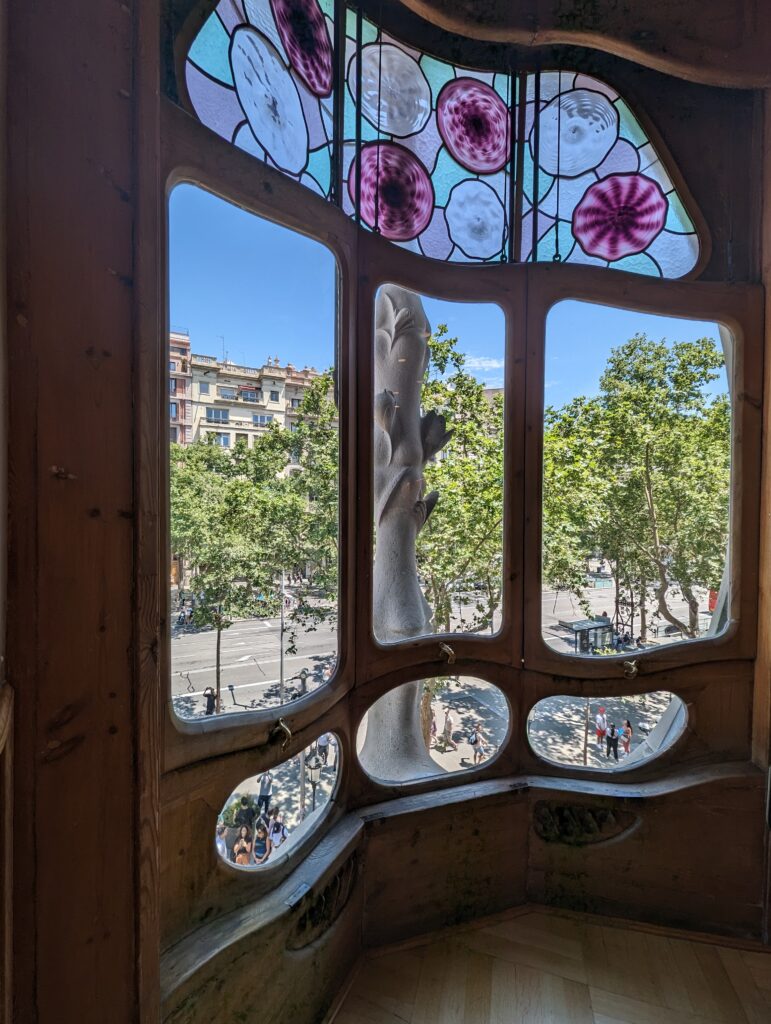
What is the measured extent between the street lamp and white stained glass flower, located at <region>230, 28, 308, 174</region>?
5.41ft

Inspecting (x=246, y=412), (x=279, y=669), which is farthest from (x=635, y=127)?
(x=279, y=669)

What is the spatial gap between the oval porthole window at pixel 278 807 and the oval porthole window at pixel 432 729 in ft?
0.55

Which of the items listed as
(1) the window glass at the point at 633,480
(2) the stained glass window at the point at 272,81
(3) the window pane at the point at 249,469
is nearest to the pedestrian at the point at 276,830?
(3) the window pane at the point at 249,469

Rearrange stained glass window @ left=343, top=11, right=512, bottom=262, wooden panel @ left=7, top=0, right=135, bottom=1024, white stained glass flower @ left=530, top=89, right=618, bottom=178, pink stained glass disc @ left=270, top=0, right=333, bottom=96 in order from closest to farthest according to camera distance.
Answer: wooden panel @ left=7, top=0, right=135, bottom=1024 < pink stained glass disc @ left=270, top=0, right=333, bottom=96 < stained glass window @ left=343, top=11, right=512, bottom=262 < white stained glass flower @ left=530, top=89, right=618, bottom=178

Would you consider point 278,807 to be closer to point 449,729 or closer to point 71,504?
point 449,729

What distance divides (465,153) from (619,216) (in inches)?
24.5

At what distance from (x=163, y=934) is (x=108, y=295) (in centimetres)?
132

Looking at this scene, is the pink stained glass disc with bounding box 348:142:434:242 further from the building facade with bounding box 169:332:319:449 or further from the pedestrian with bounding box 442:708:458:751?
the pedestrian with bounding box 442:708:458:751

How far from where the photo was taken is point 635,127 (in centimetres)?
187

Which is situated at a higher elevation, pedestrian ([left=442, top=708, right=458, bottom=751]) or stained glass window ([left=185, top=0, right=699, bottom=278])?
stained glass window ([left=185, top=0, right=699, bottom=278])

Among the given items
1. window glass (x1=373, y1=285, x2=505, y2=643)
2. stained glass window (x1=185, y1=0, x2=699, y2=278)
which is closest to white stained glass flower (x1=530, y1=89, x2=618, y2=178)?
stained glass window (x1=185, y1=0, x2=699, y2=278)

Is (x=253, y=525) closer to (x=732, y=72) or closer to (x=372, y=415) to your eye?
(x=372, y=415)

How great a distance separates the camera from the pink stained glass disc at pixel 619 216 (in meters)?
1.83

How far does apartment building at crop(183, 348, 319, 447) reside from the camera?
113 centimetres
